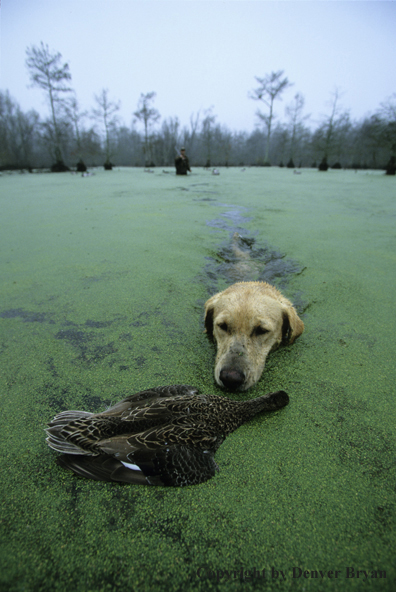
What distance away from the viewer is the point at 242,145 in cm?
8062

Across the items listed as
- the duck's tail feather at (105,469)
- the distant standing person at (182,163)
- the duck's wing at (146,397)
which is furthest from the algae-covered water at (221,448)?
the distant standing person at (182,163)

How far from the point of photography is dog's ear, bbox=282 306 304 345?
2.87 m

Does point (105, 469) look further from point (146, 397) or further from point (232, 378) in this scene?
point (232, 378)

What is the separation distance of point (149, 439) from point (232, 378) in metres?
0.87

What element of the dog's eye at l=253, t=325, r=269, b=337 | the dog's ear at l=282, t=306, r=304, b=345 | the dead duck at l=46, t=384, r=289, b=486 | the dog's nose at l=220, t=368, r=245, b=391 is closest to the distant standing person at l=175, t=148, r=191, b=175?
the dog's ear at l=282, t=306, r=304, b=345

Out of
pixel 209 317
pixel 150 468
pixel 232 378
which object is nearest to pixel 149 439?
pixel 150 468

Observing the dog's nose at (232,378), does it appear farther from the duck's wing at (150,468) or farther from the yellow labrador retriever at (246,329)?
the duck's wing at (150,468)

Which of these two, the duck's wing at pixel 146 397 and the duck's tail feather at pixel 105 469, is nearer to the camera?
the duck's tail feather at pixel 105 469

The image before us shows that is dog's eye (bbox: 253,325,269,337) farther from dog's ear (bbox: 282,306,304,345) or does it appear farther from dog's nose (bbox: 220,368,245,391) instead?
dog's nose (bbox: 220,368,245,391)

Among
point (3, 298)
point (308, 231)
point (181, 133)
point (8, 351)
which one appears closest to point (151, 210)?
point (308, 231)

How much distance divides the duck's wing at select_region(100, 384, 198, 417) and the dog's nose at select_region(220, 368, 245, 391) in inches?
10.9

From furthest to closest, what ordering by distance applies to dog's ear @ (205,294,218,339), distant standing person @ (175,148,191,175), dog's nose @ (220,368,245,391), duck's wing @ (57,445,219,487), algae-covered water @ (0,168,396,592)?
distant standing person @ (175,148,191,175), dog's ear @ (205,294,218,339), dog's nose @ (220,368,245,391), duck's wing @ (57,445,219,487), algae-covered water @ (0,168,396,592)

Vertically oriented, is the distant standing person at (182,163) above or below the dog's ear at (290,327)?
above

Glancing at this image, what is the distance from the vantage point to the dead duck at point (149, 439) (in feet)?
4.73
